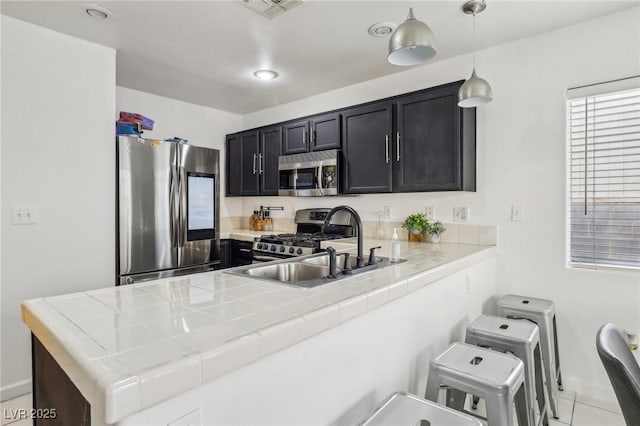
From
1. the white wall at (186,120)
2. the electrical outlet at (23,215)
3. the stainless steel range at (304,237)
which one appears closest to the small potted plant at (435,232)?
the stainless steel range at (304,237)

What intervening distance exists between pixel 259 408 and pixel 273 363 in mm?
116

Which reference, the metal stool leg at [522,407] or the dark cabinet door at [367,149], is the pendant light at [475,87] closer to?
the dark cabinet door at [367,149]

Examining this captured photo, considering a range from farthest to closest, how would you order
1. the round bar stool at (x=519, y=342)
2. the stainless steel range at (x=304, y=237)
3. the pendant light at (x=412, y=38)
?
the stainless steel range at (x=304, y=237)
the round bar stool at (x=519, y=342)
the pendant light at (x=412, y=38)

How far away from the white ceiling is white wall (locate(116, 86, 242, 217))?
33cm

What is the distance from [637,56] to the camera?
2131 mm

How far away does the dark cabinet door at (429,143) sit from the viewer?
8.32 ft

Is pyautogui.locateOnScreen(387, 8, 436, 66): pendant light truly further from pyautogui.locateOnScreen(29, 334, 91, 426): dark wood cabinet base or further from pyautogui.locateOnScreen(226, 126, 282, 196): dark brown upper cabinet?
Answer: pyautogui.locateOnScreen(226, 126, 282, 196): dark brown upper cabinet

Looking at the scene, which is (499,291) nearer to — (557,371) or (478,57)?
(557,371)

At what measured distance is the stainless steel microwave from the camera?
3.28 metres

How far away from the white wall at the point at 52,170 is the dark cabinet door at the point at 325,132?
68.7 inches

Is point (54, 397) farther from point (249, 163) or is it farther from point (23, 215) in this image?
point (249, 163)

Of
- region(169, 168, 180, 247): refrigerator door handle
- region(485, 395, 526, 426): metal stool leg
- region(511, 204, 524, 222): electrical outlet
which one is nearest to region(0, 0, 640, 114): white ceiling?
region(169, 168, 180, 247): refrigerator door handle

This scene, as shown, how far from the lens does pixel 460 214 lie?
2.85 metres

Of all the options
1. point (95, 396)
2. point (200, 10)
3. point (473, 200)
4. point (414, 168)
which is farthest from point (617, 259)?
point (200, 10)
